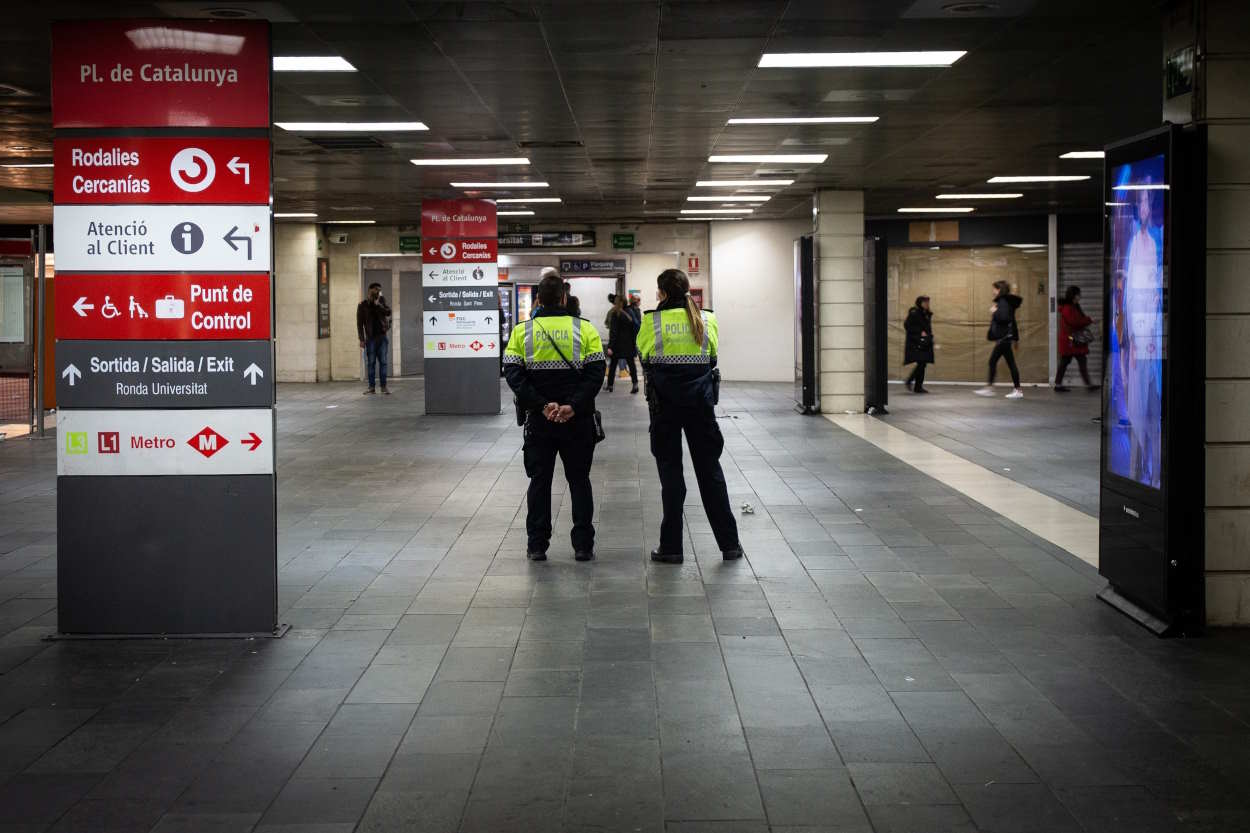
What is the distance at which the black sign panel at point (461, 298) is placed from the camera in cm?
1950

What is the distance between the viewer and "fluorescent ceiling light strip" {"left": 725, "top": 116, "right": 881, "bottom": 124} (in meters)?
12.4

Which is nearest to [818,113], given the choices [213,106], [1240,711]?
[213,106]

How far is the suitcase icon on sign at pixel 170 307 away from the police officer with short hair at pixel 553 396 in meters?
2.31

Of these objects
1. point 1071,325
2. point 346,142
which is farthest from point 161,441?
point 1071,325

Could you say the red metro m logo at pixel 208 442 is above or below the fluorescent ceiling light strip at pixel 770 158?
below

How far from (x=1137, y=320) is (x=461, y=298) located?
45.4 feet

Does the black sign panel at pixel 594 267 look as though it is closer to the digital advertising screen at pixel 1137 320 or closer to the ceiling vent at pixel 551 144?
the ceiling vent at pixel 551 144

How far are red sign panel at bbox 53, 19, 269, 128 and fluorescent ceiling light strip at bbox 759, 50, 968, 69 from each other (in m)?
4.05

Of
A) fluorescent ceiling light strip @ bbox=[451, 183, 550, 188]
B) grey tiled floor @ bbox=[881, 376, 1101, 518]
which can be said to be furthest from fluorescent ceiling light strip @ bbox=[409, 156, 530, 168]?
grey tiled floor @ bbox=[881, 376, 1101, 518]

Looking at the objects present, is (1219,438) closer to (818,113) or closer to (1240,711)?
(1240,711)

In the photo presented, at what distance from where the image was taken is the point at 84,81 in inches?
245

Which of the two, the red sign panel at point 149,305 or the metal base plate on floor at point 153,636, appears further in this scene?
the metal base plate on floor at point 153,636

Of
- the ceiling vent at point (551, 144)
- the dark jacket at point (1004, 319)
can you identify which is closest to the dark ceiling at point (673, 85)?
the ceiling vent at point (551, 144)

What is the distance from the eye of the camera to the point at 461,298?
1955cm
